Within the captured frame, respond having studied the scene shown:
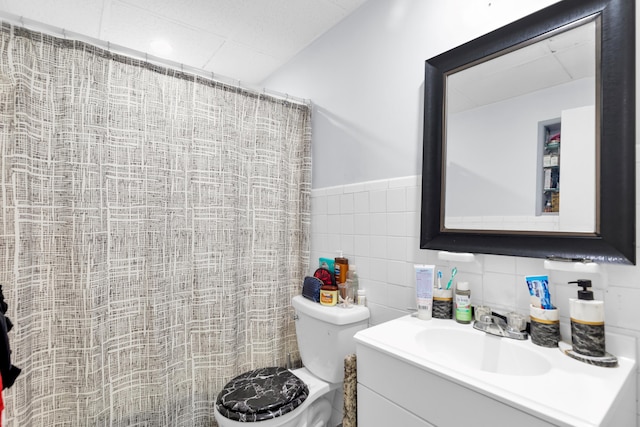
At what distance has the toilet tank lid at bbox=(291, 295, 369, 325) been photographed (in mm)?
1346

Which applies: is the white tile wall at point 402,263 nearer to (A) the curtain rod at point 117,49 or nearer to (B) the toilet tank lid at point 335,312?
(B) the toilet tank lid at point 335,312

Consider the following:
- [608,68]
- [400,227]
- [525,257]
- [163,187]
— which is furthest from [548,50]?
[163,187]

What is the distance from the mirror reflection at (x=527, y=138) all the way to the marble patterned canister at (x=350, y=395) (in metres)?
0.62

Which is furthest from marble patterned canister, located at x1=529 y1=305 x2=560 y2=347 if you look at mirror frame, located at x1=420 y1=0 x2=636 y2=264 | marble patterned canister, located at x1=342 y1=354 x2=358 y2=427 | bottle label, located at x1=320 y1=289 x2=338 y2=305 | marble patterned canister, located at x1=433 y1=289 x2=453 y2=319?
bottle label, located at x1=320 y1=289 x2=338 y2=305

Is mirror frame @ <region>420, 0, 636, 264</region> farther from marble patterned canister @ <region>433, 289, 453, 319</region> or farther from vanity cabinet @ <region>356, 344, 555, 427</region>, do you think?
vanity cabinet @ <region>356, 344, 555, 427</region>

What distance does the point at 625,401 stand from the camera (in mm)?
729

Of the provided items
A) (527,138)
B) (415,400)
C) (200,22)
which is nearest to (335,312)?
(415,400)

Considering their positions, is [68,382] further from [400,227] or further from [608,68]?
[608,68]

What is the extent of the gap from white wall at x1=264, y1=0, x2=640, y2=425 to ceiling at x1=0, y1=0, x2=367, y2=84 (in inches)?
5.9

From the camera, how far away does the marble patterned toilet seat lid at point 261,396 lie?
3.79 ft

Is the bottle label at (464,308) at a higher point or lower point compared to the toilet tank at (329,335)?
higher

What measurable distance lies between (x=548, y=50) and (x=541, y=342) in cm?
86

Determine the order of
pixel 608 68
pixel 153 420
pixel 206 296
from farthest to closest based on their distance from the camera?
pixel 206 296, pixel 153 420, pixel 608 68

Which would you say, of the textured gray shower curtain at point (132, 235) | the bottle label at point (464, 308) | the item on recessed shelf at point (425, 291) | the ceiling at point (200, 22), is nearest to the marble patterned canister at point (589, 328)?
the bottle label at point (464, 308)
